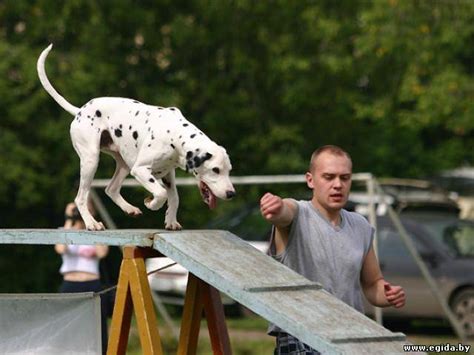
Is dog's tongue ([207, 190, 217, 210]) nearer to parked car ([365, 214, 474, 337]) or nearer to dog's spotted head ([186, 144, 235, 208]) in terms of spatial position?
dog's spotted head ([186, 144, 235, 208])

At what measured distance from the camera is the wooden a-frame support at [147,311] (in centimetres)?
632

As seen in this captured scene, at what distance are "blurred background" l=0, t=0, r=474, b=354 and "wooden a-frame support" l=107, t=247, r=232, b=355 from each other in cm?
1154

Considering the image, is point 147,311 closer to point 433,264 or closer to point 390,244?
point 433,264

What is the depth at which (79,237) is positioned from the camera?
20.8 feet

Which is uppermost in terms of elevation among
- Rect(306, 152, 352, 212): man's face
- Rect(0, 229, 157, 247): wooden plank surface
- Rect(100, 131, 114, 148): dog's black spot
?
Rect(100, 131, 114, 148): dog's black spot

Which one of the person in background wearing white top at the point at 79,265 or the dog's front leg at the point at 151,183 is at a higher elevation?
the person in background wearing white top at the point at 79,265

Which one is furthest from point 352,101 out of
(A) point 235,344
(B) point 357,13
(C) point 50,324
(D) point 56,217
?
(C) point 50,324

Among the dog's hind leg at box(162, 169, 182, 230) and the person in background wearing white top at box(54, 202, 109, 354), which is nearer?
the dog's hind leg at box(162, 169, 182, 230)

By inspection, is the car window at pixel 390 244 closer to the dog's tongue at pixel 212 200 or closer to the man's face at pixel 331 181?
the dog's tongue at pixel 212 200

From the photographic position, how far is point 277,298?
19.0 ft

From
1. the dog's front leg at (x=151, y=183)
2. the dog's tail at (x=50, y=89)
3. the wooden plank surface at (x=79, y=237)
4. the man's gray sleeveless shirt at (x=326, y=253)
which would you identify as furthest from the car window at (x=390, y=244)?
the wooden plank surface at (x=79, y=237)

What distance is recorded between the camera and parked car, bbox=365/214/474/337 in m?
16.2

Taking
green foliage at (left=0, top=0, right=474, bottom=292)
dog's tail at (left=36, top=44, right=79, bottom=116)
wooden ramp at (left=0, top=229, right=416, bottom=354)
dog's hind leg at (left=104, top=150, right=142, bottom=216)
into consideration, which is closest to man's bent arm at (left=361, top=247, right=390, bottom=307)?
wooden ramp at (left=0, top=229, right=416, bottom=354)

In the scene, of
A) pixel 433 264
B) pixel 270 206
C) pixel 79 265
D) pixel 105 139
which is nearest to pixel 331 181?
pixel 270 206
